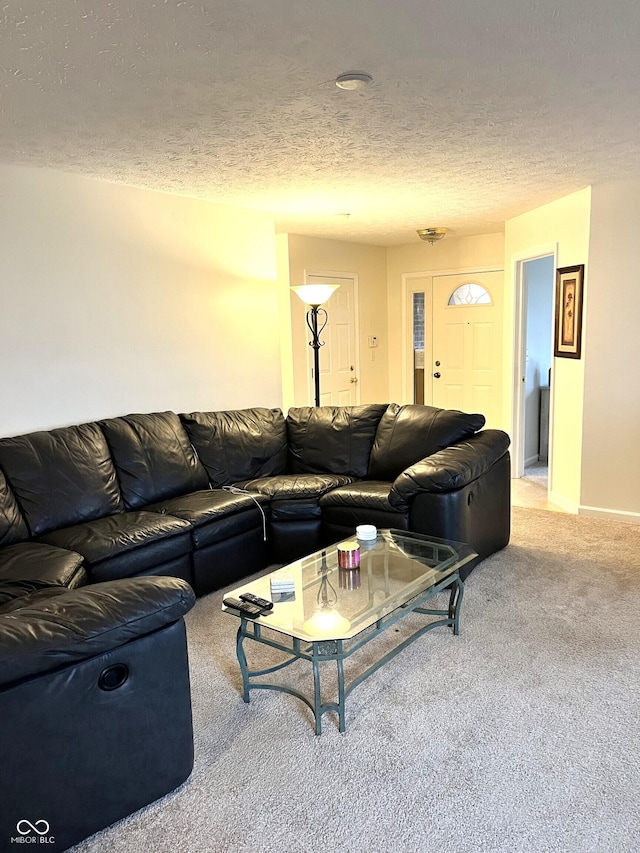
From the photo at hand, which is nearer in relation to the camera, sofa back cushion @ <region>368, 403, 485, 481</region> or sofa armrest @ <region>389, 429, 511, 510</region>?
sofa armrest @ <region>389, 429, 511, 510</region>

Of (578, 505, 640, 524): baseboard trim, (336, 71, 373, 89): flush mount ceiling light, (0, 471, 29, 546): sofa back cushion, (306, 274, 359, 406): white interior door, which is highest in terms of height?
(336, 71, 373, 89): flush mount ceiling light

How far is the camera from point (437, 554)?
114 inches

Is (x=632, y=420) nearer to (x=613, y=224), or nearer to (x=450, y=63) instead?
(x=613, y=224)

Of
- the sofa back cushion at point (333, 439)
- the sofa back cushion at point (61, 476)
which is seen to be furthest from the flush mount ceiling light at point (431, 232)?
the sofa back cushion at point (61, 476)

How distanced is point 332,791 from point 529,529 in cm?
284

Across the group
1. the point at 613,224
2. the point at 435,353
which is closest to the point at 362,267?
the point at 435,353

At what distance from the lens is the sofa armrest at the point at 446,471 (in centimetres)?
327

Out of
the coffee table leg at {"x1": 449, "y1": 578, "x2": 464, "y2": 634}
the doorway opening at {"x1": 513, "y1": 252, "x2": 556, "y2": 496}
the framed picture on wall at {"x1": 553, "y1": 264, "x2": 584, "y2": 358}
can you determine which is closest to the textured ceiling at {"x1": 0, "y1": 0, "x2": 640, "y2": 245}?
the framed picture on wall at {"x1": 553, "y1": 264, "x2": 584, "y2": 358}

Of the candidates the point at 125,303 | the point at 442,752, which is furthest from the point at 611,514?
the point at 125,303

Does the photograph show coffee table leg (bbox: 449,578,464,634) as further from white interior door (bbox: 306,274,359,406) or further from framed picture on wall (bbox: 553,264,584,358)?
white interior door (bbox: 306,274,359,406)

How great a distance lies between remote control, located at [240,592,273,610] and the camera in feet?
7.79

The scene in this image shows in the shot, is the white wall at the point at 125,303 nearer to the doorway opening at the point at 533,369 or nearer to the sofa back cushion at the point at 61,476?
the sofa back cushion at the point at 61,476

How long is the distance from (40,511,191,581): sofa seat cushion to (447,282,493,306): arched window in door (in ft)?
15.0

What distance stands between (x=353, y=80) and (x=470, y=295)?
4.82m
